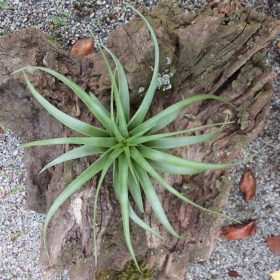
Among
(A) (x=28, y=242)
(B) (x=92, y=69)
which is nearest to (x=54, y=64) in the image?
(B) (x=92, y=69)

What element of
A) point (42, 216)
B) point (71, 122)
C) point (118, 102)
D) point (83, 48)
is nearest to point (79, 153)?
point (71, 122)

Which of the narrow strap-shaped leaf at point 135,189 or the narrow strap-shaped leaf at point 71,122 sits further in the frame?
the narrow strap-shaped leaf at point 135,189

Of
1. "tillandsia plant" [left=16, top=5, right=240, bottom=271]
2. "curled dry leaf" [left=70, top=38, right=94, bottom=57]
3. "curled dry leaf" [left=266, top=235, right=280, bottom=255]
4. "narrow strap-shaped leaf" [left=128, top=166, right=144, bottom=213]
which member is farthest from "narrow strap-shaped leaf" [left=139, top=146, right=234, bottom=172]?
"curled dry leaf" [left=266, top=235, right=280, bottom=255]

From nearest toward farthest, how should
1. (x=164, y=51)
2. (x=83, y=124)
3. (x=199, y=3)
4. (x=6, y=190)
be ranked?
1. (x=83, y=124)
2. (x=164, y=51)
3. (x=199, y=3)
4. (x=6, y=190)

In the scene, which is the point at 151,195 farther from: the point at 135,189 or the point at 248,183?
the point at 248,183

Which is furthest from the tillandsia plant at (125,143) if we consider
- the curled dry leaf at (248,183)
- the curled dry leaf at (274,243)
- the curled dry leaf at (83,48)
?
the curled dry leaf at (274,243)

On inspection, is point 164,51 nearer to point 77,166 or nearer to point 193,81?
point 193,81

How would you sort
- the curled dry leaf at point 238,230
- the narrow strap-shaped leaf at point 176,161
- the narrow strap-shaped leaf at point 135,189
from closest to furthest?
1. the narrow strap-shaped leaf at point 176,161
2. the narrow strap-shaped leaf at point 135,189
3. the curled dry leaf at point 238,230

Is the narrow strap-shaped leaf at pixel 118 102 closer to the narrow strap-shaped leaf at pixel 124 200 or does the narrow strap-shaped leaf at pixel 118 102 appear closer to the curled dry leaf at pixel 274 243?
the narrow strap-shaped leaf at pixel 124 200
